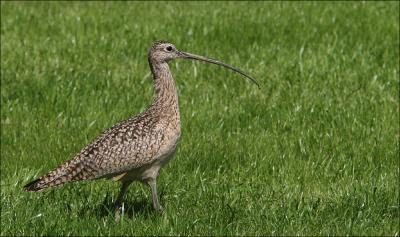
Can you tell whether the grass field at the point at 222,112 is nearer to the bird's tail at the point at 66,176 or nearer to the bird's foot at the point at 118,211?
the bird's foot at the point at 118,211

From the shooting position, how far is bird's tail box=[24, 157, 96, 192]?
7.23m

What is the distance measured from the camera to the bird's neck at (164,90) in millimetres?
7695

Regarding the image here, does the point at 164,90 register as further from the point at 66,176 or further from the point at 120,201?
the point at 66,176

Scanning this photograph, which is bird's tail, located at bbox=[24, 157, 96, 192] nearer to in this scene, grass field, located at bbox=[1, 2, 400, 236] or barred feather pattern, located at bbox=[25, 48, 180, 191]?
barred feather pattern, located at bbox=[25, 48, 180, 191]

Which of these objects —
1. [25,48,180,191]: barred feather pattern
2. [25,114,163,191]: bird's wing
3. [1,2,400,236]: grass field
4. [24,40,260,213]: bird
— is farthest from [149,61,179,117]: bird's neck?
[1,2,400,236]: grass field

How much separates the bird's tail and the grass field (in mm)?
271

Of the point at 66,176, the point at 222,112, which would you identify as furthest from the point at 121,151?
the point at 222,112

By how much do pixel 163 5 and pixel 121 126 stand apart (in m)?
7.36

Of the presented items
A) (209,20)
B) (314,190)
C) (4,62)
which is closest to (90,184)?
(314,190)

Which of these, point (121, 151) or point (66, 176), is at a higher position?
point (121, 151)

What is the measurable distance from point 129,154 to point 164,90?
72 cm

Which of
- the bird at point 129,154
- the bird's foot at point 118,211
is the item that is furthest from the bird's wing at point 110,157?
the bird's foot at point 118,211

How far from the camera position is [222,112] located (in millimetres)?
10117

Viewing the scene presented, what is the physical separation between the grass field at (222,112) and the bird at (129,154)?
300 millimetres
